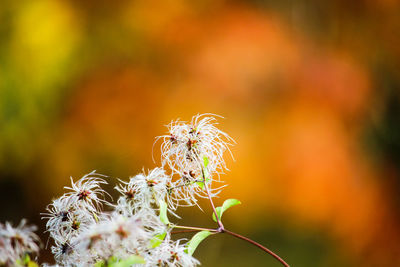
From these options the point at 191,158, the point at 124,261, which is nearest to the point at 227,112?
the point at 191,158

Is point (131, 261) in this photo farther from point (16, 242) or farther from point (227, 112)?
point (227, 112)

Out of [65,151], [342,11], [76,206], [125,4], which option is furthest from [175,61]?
[76,206]

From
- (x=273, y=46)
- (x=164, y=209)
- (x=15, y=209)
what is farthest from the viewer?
(x=273, y=46)

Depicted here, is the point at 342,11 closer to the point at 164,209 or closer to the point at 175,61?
the point at 175,61

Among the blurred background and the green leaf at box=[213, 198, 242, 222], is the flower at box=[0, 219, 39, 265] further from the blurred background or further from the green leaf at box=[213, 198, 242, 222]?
the blurred background

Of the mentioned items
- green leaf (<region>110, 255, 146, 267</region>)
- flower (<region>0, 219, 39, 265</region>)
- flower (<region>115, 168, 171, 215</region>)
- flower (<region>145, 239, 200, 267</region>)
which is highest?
flower (<region>115, 168, 171, 215</region>)

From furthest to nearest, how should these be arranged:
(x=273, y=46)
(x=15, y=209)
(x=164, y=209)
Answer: (x=273, y=46)
(x=15, y=209)
(x=164, y=209)

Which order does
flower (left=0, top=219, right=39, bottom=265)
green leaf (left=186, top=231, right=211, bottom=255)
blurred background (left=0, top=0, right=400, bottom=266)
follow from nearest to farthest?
flower (left=0, top=219, right=39, bottom=265) → green leaf (left=186, top=231, right=211, bottom=255) → blurred background (left=0, top=0, right=400, bottom=266)

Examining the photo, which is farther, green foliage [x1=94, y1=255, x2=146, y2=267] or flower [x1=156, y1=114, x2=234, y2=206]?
flower [x1=156, y1=114, x2=234, y2=206]

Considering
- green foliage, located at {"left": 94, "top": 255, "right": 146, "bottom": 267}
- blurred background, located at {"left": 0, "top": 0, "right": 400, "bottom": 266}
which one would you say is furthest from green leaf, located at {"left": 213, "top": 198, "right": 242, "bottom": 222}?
blurred background, located at {"left": 0, "top": 0, "right": 400, "bottom": 266}
